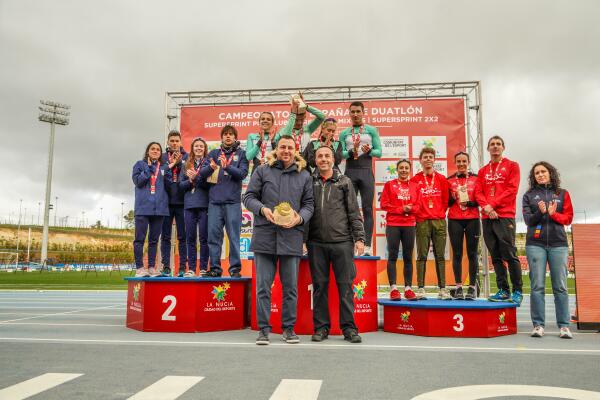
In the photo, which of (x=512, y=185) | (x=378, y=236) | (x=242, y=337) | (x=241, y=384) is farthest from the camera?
(x=378, y=236)

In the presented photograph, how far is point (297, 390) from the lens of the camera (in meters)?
2.62

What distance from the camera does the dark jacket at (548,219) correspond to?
495cm

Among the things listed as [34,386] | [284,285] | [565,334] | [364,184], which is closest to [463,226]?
[364,184]

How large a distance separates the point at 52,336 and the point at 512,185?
18.0 feet

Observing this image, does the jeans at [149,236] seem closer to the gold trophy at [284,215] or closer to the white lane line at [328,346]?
the white lane line at [328,346]

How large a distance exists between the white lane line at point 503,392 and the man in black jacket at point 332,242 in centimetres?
185

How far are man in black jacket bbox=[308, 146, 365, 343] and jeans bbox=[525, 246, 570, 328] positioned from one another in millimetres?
2047

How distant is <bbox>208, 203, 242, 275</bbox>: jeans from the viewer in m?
5.60

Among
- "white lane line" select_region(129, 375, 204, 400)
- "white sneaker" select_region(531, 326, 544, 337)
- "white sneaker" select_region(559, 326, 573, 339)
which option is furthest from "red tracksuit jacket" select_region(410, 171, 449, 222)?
"white lane line" select_region(129, 375, 204, 400)

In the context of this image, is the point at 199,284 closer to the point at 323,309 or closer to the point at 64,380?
the point at 323,309

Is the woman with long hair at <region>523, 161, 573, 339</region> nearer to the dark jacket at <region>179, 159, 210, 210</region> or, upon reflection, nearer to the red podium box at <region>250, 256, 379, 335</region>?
the red podium box at <region>250, 256, 379, 335</region>

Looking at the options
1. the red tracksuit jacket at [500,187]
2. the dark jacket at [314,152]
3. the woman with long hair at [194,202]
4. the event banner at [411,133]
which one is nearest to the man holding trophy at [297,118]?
the dark jacket at [314,152]

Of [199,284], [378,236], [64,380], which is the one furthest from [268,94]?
[64,380]

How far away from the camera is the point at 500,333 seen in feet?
16.5
